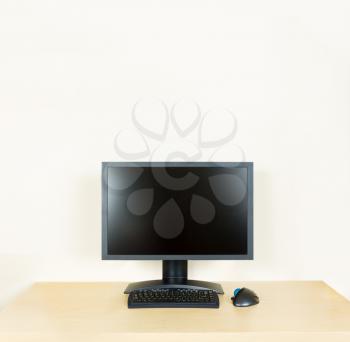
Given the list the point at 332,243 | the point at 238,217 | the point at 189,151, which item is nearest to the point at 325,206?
the point at 332,243

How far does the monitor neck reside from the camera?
1.68 meters

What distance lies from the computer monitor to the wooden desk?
195mm

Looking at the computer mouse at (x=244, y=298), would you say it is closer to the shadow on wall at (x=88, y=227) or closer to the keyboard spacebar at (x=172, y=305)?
the keyboard spacebar at (x=172, y=305)

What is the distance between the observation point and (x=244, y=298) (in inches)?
59.2

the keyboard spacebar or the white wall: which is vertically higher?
the white wall

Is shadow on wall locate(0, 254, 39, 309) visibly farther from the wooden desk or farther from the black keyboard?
the black keyboard

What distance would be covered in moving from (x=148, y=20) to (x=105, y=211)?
0.92 m

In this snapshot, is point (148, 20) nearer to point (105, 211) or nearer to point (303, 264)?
point (105, 211)

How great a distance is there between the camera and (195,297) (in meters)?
1.53

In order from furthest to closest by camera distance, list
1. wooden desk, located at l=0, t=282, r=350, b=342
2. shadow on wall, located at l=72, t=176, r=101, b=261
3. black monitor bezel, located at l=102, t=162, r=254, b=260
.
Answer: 1. shadow on wall, located at l=72, t=176, r=101, b=261
2. black monitor bezel, located at l=102, t=162, r=254, b=260
3. wooden desk, located at l=0, t=282, r=350, b=342

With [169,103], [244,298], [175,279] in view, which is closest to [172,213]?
[175,279]

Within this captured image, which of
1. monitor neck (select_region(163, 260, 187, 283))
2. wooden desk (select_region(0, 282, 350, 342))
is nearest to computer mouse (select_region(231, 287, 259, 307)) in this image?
wooden desk (select_region(0, 282, 350, 342))

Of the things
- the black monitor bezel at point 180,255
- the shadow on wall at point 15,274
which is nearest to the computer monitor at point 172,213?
the black monitor bezel at point 180,255

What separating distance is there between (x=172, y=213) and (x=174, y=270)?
25 centimetres
